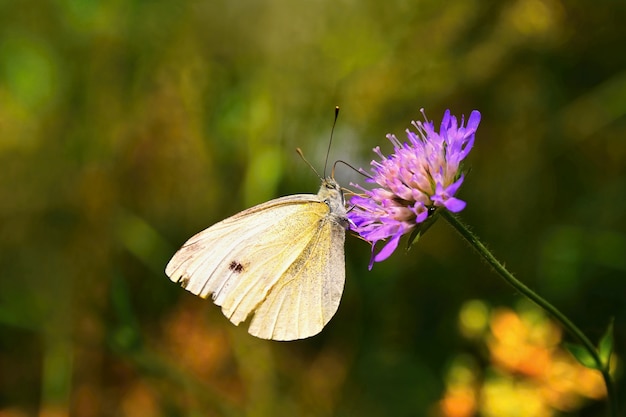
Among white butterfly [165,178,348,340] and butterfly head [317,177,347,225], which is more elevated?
butterfly head [317,177,347,225]

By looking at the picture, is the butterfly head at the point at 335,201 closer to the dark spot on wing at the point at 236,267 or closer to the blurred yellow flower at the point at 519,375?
the dark spot on wing at the point at 236,267

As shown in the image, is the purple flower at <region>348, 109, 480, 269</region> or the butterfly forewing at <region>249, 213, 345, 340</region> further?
the butterfly forewing at <region>249, 213, 345, 340</region>

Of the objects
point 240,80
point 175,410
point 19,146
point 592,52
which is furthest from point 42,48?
point 592,52

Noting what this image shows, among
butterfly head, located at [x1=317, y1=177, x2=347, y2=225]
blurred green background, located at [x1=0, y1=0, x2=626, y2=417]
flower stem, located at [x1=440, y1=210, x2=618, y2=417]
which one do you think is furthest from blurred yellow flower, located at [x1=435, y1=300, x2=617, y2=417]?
butterfly head, located at [x1=317, y1=177, x2=347, y2=225]

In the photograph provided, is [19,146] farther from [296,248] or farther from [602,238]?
[602,238]

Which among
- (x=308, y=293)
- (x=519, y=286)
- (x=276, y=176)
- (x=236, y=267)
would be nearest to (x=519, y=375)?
(x=308, y=293)

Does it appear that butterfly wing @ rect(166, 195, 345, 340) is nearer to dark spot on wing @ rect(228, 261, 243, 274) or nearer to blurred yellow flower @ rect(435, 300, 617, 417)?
dark spot on wing @ rect(228, 261, 243, 274)

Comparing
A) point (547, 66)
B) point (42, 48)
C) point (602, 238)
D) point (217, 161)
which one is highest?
point (42, 48)
